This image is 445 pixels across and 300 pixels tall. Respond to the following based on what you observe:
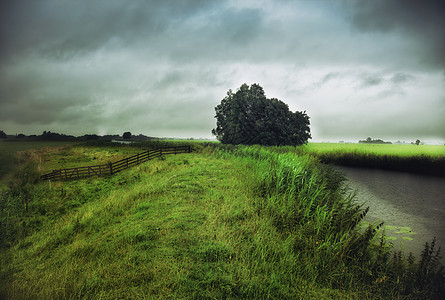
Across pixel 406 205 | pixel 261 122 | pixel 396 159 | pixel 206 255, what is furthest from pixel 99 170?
pixel 396 159

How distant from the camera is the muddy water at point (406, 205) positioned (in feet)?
26.8

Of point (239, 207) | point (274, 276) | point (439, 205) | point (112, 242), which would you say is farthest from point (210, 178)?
point (439, 205)

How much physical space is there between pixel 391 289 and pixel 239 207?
438 cm

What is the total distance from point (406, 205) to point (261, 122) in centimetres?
2238

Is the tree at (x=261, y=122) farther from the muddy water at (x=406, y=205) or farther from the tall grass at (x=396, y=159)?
the muddy water at (x=406, y=205)

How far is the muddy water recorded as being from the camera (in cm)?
816

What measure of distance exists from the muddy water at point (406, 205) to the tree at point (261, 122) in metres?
13.5

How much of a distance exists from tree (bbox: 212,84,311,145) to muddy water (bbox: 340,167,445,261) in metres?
13.5

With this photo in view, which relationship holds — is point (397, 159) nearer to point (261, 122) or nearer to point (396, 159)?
point (396, 159)

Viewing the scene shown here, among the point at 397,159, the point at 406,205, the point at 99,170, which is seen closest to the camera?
the point at 406,205

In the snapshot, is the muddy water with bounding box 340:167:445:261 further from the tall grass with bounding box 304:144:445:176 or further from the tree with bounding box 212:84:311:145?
the tree with bounding box 212:84:311:145

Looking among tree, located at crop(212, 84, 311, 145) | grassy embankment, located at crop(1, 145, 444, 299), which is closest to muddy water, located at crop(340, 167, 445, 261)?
grassy embankment, located at crop(1, 145, 444, 299)

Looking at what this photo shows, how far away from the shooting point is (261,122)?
31.8 m

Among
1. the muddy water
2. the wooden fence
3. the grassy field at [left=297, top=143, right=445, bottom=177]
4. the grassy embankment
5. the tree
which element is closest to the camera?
the grassy embankment
